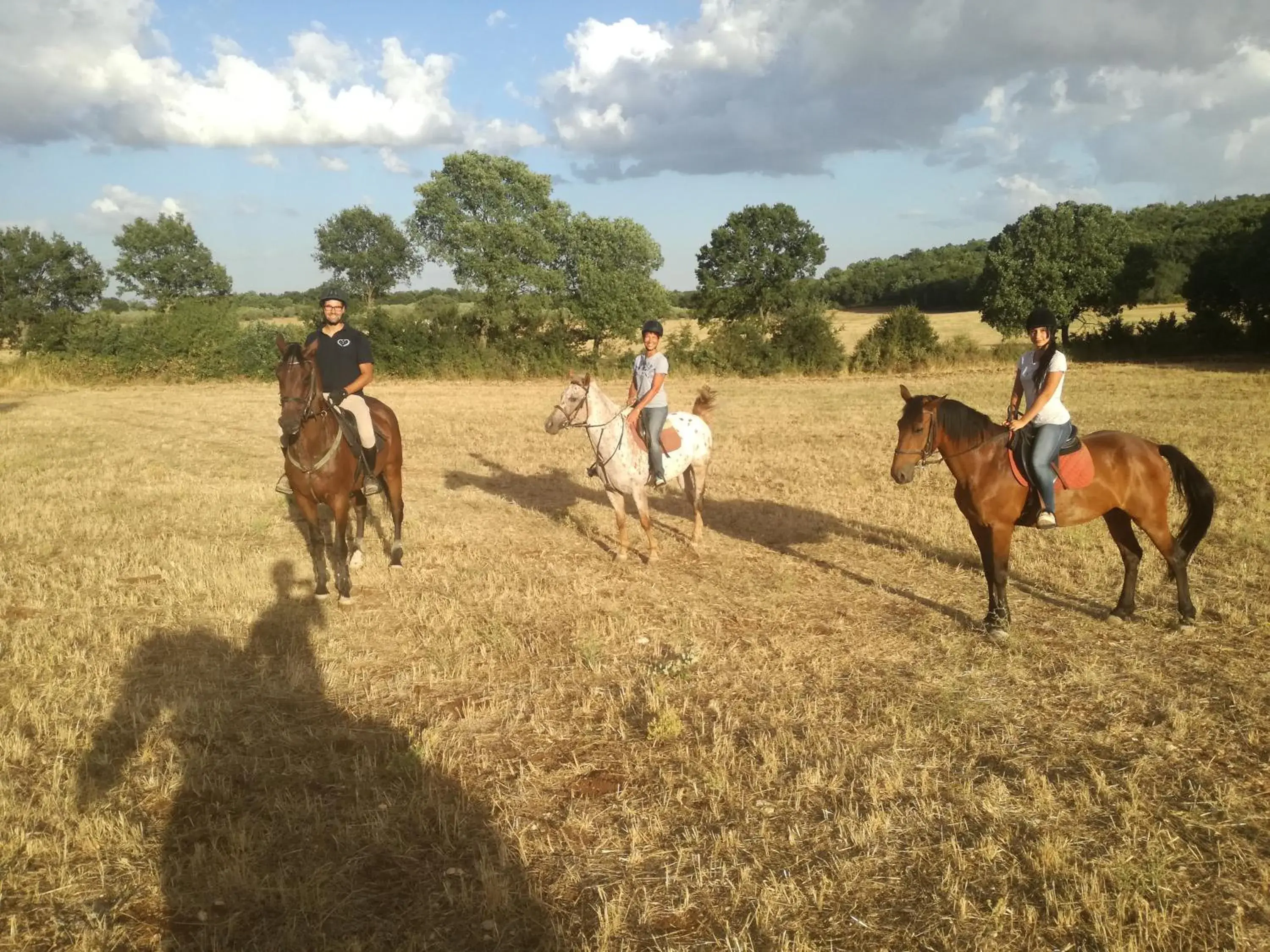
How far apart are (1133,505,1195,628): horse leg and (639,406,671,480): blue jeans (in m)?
4.76

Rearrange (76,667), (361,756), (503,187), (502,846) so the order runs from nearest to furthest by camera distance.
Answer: (502,846) → (361,756) → (76,667) → (503,187)

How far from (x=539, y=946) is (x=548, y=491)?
9.89 m

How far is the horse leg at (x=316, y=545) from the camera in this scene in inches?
306

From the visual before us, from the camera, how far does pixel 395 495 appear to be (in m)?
9.47

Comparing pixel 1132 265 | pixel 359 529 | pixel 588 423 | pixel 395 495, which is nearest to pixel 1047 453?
pixel 588 423

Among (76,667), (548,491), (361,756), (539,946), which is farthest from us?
(548,491)

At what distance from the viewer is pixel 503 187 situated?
3772 centimetres

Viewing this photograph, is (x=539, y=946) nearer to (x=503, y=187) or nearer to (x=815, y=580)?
(x=815, y=580)

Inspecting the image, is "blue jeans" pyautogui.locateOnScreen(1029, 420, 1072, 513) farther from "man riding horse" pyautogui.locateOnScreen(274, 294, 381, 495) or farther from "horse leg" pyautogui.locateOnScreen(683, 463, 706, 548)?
→ "man riding horse" pyautogui.locateOnScreen(274, 294, 381, 495)

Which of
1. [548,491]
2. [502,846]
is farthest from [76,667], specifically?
[548,491]

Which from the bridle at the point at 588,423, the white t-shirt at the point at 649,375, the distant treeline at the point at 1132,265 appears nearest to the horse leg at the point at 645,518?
the bridle at the point at 588,423

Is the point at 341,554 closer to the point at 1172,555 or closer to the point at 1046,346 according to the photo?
the point at 1046,346

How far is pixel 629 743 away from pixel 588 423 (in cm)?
467

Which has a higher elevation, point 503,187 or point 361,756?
point 503,187
